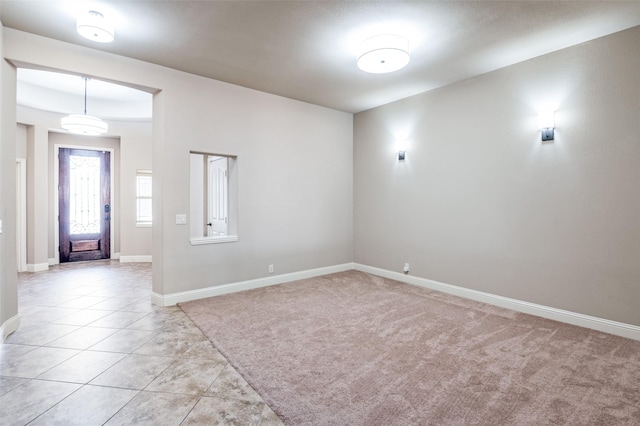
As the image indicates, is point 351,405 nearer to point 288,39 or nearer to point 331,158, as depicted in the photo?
point 288,39

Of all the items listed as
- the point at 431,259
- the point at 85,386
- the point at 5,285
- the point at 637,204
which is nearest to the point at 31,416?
the point at 85,386

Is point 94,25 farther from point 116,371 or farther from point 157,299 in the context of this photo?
point 157,299

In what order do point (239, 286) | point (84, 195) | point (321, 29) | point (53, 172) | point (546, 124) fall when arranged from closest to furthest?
point (321, 29)
point (546, 124)
point (239, 286)
point (53, 172)
point (84, 195)

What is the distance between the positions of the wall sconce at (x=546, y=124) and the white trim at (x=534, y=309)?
193cm

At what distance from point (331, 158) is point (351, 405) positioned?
4333 mm

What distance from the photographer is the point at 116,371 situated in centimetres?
248

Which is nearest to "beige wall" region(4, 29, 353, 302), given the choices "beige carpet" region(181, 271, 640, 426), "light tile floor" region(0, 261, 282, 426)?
"beige carpet" region(181, 271, 640, 426)

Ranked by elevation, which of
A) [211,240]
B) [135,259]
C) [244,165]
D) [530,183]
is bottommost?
[135,259]

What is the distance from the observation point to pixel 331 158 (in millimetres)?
5785

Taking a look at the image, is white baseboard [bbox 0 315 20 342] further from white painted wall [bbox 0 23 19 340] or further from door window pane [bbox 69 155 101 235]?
door window pane [bbox 69 155 101 235]

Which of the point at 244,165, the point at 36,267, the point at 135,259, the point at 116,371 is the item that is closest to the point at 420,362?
the point at 116,371

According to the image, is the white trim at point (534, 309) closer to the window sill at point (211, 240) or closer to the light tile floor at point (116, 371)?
the window sill at point (211, 240)

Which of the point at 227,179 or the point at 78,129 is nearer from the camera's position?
the point at 227,179

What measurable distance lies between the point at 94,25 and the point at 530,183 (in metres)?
4.72
